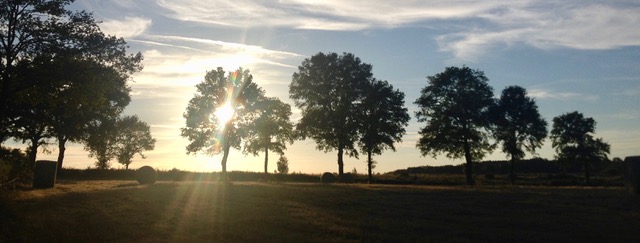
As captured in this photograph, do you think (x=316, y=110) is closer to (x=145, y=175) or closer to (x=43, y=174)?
(x=145, y=175)

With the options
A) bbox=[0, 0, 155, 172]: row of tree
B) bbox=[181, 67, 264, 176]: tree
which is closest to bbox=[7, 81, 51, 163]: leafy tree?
bbox=[0, 0, 155, 172]: row of tree

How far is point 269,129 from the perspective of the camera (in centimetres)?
6078

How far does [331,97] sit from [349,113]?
3263 mm

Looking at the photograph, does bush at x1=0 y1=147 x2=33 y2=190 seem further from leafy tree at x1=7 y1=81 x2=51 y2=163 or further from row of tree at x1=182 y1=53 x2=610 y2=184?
row of tree at x1=182 y1=53 x2=610 y2=184

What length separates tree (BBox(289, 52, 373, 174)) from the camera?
59.4 metres

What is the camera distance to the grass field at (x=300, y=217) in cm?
1969

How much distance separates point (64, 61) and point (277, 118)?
35828mm

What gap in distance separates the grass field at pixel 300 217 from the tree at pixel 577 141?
45026 mm

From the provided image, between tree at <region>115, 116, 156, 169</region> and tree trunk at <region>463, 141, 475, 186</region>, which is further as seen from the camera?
tree at <region>115, 116, 156, 169</region>

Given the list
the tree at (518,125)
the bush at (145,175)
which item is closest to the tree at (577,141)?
the tree at (518,125)

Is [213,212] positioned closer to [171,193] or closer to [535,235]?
[171,193]

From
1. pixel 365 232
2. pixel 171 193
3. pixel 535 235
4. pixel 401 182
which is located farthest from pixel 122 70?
pixel 401 182

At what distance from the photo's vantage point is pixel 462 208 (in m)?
30.2

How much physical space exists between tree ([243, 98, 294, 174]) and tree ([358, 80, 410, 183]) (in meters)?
10.4
